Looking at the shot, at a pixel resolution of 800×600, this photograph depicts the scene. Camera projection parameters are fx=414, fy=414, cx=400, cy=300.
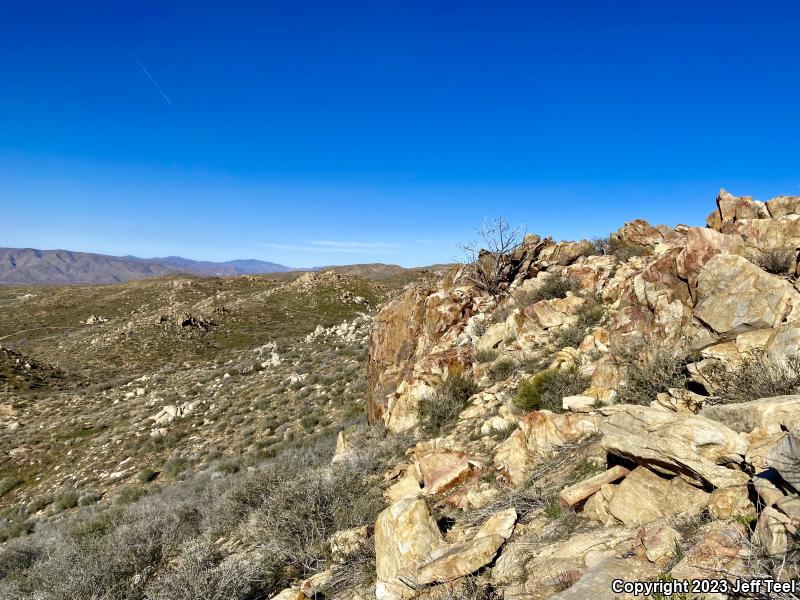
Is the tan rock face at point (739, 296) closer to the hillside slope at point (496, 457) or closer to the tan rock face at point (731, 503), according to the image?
the hillside slope at point (496, 457)

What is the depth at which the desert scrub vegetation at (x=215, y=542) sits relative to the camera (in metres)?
5.73

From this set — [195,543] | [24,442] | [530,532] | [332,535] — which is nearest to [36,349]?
[24,442]

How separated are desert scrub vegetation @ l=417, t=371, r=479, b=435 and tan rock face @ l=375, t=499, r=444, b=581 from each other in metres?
4.55

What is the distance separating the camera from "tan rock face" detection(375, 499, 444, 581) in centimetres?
491

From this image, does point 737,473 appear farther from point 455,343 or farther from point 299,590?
point 455,343

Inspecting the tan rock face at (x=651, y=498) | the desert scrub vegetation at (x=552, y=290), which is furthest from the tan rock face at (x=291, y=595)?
the desert scrub vegetation at (x=552, y=290)

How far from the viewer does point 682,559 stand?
10.8ft

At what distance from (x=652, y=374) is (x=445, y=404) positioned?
15.4 ft

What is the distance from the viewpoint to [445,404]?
1030 cm

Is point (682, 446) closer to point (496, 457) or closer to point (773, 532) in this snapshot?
point (773, 532)

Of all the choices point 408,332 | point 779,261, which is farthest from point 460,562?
point 408,332

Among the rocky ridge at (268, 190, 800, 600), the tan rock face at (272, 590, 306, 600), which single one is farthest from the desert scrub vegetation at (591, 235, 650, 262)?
the tan rock face at (272, 590, 306, 600)

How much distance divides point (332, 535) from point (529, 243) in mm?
17222

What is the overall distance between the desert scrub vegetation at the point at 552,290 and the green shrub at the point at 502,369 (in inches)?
129
